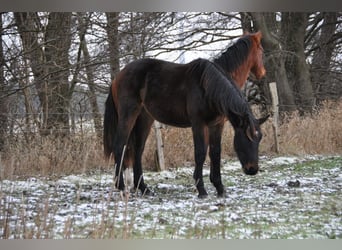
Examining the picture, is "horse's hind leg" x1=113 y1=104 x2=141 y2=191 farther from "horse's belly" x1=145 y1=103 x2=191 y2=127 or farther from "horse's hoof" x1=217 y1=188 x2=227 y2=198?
"horse's hoof" x1=217 y1=188 x2=227 y2=198

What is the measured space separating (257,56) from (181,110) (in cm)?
69

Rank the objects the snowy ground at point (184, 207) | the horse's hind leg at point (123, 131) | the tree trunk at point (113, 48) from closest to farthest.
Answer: the snowy ground at point (184, 207) < the horse's hind leg at point (123, 131) < the tree trunk at point (113, 48)

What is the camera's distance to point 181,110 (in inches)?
123

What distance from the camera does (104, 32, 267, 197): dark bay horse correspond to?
9.30ft

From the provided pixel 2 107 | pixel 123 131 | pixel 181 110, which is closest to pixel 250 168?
pixel 181 110

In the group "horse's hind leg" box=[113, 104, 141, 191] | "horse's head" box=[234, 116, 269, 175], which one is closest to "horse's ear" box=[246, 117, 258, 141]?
"horse's head" box=[234, 116, 269, 175]

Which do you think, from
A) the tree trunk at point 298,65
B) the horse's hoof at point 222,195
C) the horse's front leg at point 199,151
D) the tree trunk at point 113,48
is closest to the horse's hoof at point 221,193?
the horse's hoof at point 222,195

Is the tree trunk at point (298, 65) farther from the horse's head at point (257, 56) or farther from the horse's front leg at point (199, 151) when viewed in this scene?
the horse's front leg at point (199, 151)

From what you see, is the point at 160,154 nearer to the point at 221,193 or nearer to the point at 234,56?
the point at 221,193

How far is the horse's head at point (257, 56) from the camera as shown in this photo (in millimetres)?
3205

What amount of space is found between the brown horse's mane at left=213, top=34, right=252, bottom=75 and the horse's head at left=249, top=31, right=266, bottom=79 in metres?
0.06

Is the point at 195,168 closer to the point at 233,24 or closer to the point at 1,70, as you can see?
the point at 233,24

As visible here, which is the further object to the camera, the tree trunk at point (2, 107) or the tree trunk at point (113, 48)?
the tree trunk at point (113, 48)

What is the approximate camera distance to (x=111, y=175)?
3154 mm
